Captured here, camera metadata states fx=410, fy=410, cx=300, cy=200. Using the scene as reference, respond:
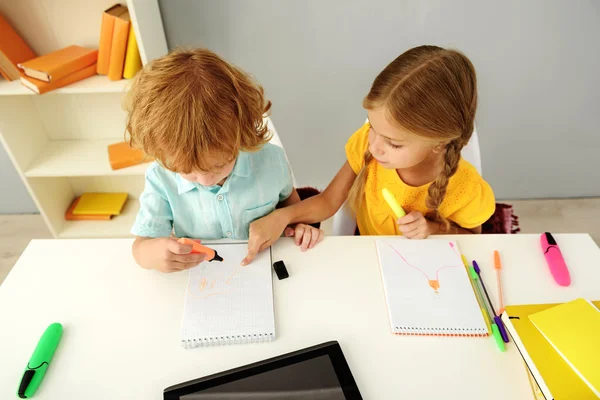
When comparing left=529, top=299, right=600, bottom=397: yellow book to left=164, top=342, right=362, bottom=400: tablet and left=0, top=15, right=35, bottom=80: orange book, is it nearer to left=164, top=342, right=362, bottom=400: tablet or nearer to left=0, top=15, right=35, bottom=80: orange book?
left=164, top=342, right=362, bottom=400: tablet

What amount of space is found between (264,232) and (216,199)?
14cm

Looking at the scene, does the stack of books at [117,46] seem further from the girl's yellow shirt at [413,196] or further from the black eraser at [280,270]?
the black eraser at [280,270]

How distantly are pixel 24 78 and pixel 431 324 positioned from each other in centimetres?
153

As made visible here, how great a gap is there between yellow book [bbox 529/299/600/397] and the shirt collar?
632 millimetres

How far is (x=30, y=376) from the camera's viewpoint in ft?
2.17

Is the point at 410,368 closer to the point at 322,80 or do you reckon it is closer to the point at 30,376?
the point at 30,376

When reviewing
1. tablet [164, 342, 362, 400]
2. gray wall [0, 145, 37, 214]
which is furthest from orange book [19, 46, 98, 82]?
tablet [164, 342, 362, 400]

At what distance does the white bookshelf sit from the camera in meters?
1.47

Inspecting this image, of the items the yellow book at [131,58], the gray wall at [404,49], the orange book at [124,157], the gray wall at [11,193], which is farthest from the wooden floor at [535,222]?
the yellow book at [131,58]

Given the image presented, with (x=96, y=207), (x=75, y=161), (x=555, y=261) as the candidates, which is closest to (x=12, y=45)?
(x=75, y=161)

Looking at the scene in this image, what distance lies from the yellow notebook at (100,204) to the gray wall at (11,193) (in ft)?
0.95

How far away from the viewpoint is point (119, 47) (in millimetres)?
1445

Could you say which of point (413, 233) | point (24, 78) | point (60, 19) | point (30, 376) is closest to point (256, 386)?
point (30, 376)

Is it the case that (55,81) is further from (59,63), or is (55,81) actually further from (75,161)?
(75,161)
